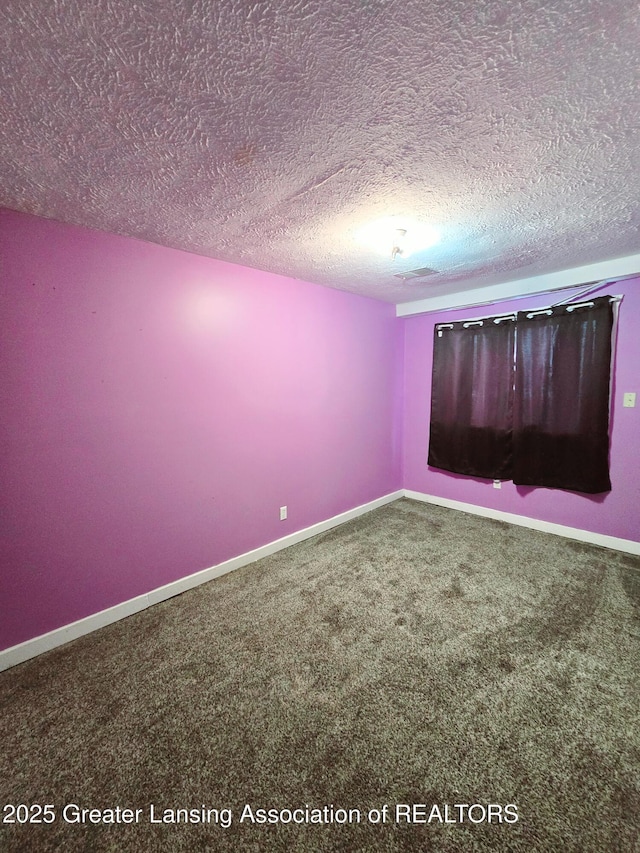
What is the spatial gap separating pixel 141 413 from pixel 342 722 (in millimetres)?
1959

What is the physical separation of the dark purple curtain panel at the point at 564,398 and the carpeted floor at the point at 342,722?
984 mm

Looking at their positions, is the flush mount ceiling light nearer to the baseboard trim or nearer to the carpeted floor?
the carpeted floor

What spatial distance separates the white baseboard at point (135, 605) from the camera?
1.82 metres

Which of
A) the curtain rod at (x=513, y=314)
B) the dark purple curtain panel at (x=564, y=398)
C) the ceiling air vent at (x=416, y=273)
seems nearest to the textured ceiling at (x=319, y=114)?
the ceiling air vent at (x=416, y=273)

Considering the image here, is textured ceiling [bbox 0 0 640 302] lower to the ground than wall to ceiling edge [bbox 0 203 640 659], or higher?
higher

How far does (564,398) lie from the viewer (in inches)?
119

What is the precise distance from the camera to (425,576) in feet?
8.37

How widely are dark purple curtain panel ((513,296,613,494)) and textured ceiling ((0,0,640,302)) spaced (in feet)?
3.59

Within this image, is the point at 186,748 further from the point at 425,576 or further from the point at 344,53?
the point at 344,53

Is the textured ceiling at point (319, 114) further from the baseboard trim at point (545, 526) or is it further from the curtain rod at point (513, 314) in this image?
the baseboard trim at point (545, 526)

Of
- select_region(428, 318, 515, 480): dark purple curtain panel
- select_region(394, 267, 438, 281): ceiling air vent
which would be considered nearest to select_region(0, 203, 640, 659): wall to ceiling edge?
select_region(428, 318, 515, 480): dark purple curtain panel

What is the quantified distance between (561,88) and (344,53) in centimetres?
67

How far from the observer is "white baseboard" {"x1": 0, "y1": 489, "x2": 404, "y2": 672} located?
71.5 inches

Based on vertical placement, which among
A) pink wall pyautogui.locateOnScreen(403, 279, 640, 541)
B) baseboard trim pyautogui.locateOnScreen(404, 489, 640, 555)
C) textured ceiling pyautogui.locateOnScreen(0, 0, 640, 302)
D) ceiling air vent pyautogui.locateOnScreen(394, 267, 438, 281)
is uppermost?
ceiling air vent pyautogui.locateOnScreen(394, 267, 438, 281)
